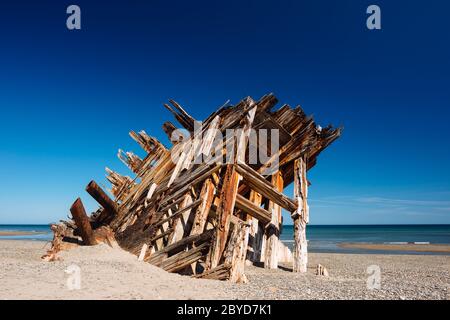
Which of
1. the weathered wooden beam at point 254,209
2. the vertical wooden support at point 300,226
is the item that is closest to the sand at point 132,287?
the vertical wooden support at point 300,226

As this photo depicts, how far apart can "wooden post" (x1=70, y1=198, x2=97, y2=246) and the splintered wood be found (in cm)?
2

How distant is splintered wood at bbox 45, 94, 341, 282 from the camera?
27.4 ft

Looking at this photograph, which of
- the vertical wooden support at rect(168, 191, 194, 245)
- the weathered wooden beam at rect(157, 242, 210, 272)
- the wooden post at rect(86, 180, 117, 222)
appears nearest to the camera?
the weathered wooden beam at rect(157, 242, 210, 272)

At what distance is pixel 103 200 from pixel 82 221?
4.79 feet

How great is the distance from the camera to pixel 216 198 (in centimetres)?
1019

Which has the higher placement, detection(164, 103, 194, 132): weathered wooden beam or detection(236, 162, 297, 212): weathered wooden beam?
detection(164, 103, 194, 132): weathered wooden beam

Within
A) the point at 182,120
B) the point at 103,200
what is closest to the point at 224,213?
the point at 103,200

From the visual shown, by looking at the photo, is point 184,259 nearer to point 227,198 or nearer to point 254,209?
point 227,198

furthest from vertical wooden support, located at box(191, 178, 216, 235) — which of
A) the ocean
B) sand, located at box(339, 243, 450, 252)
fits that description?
sand, located at box(339, 243, 450, 252)

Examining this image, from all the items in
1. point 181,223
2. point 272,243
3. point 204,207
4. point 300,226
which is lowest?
point 272,243

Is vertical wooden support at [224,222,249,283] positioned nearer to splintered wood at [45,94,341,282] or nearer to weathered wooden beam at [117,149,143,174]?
splintered wood at [45,94,341,282]

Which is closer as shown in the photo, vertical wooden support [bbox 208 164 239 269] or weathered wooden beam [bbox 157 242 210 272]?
vertical wooden support [bbox 208 164 239 269]

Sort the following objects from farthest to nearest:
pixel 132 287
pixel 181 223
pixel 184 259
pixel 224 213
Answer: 1. pixel 181 223
2. pixel 224 213
3. pixel 184 259
4. pixel 132 287

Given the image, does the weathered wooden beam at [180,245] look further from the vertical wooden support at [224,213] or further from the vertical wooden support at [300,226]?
the vertical wooden support at [300,226]
